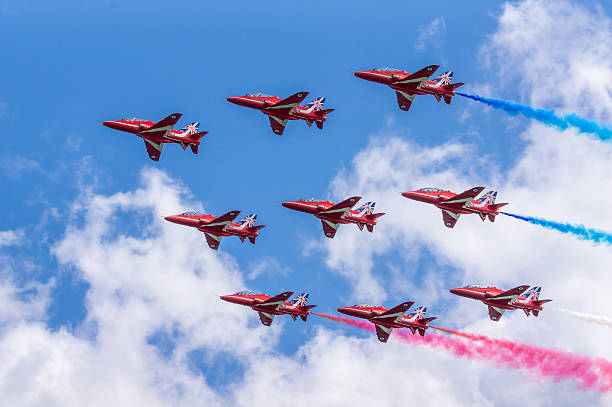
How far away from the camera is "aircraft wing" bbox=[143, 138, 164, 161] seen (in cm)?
17762

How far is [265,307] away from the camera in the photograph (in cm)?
18562

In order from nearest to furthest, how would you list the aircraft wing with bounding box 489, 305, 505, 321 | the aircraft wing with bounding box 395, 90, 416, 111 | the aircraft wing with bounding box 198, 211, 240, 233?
1. the aircraft wing with bounding box 395, 90, 416, 111
2. the aircraft wing with bounding box 198, 211, 240, 233
3. the aircraft wing with bounding box 489, 305, 505, 321

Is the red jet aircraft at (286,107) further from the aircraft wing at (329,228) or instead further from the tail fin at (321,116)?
the aircraft wing at (329,228)

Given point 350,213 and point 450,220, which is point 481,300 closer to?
point 450,220

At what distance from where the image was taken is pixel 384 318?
7234 inches

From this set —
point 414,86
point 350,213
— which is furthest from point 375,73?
point 350,213

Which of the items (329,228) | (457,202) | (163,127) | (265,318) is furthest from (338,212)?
(163,127)

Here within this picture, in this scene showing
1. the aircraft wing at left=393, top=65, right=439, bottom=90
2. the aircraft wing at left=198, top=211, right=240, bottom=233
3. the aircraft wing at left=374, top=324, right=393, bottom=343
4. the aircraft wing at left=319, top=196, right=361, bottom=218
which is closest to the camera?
the aircraft wing at left=393, top=65, right=439, bottom=90

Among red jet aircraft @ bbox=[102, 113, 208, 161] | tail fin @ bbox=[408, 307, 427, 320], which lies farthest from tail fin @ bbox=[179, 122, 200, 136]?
tail fin @ bbox=[408, 307, 427, 320]

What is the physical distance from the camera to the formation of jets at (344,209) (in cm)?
17488

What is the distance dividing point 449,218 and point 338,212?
19.0 meters

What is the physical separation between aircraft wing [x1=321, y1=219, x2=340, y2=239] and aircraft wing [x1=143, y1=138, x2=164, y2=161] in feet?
99.1

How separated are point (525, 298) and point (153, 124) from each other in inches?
2738

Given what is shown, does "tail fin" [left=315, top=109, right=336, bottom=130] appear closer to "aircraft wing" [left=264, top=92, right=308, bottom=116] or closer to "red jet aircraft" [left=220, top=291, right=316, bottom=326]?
"aircraft wing" [left=264, top=92, right=308, bottom=116]
